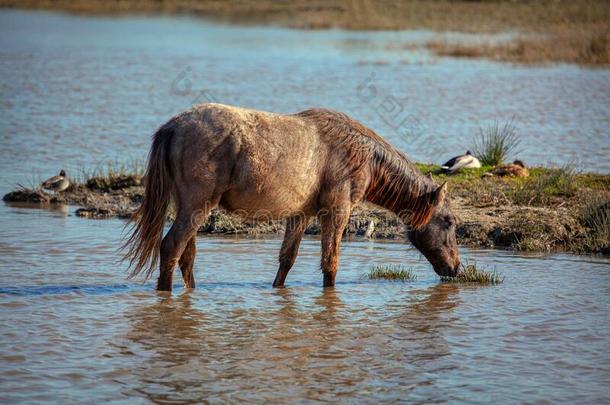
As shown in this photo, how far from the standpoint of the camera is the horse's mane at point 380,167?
8742 mm

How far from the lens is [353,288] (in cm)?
899

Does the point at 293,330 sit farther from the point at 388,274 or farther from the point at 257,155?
the point at 388,274

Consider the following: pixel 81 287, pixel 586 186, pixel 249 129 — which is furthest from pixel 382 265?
pixel 586 186

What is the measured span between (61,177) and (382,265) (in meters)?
4.95

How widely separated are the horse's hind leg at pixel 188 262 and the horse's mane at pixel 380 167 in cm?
153

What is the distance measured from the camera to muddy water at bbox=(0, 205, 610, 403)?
247 inches

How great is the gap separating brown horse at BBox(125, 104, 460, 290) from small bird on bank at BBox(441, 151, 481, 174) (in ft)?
12.0

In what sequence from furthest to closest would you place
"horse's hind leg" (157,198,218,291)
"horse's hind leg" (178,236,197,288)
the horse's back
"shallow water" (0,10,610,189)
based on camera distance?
1. "shallow water" (0,10,610,189)
2. "horse's hind leg" (178,236,197,288)
3. "horse's hind leg" (157,198,218,291)
4. the horse's back

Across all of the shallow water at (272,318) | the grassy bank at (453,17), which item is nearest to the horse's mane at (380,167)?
the shallow water at (272,318)

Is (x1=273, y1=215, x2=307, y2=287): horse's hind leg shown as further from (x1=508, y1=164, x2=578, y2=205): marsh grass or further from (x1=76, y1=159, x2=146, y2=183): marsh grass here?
(x1=76, y1=159, x2=146, y2=183): marsh grass

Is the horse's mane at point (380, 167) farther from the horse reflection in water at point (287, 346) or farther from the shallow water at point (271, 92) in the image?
the shallow water at point (271, 92)

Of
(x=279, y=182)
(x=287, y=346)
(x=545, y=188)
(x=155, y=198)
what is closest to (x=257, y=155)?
(x=279, y=182)

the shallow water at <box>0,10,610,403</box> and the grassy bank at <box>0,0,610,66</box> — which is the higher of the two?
the grassy bank at <box>0,0,610,66</box>

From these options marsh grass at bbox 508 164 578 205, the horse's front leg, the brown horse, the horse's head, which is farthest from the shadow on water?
marsh grass at bbox 508 164 578 205
